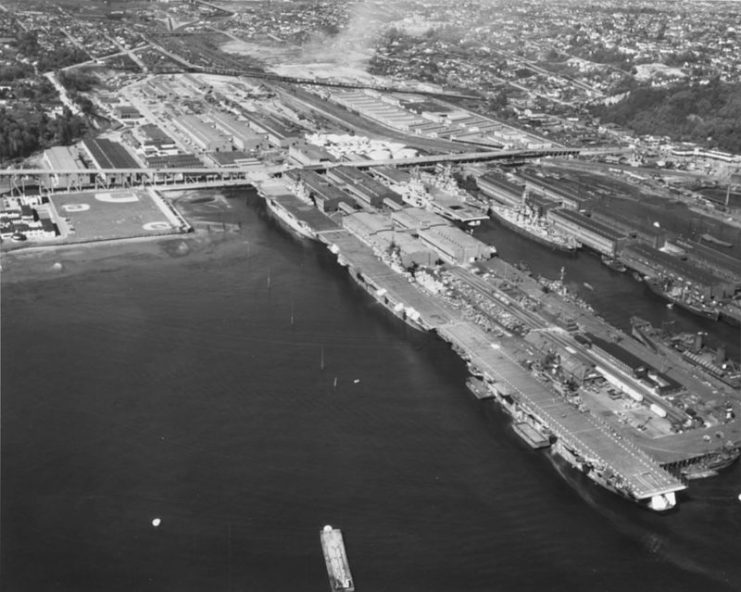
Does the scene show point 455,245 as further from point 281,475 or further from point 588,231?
point 281,475

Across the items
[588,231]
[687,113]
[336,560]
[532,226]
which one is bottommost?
[532,226]

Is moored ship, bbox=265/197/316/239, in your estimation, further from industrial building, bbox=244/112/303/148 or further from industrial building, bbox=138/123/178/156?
industrial building, bbox=244/112/303/148

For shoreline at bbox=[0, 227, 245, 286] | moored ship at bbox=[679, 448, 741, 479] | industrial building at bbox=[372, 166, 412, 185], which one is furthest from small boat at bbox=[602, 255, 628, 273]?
shoreline at bbox=[0, 227, 245, 286]

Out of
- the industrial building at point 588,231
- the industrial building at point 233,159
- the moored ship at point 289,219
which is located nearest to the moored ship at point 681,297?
the industrial building at point 588,231

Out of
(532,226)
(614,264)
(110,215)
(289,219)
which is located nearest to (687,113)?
(532,226)

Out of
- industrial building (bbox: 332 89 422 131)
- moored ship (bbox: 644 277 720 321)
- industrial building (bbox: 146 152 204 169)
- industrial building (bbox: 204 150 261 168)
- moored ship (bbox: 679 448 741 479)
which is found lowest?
industrial building (bbox: 332 89 422 131)
